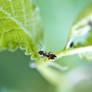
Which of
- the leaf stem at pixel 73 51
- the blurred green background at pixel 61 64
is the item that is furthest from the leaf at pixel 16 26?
the blurred green background at pixel 61 64

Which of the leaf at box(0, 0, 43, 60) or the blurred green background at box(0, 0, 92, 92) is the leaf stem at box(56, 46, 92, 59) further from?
the blurred green background at box(0, 0, 92, 92)

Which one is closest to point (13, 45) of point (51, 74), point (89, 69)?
point (51, 74)

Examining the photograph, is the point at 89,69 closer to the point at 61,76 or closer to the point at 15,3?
the point at 61,76

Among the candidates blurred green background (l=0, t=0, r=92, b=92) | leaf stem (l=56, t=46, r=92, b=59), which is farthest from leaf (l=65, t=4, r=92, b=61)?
blurred green background (l=0, t=0, r=92, b=92)

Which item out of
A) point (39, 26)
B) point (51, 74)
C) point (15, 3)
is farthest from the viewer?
point (51, 74)

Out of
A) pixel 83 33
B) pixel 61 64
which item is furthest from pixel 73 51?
pixel 61 64

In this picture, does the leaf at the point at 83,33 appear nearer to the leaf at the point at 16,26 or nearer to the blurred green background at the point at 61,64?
the leaf at the point at 16,26
